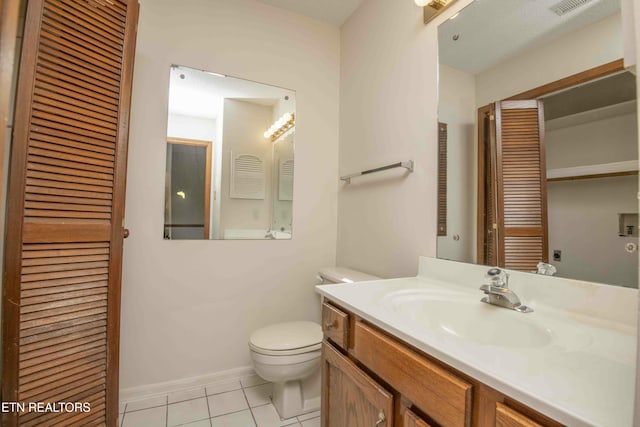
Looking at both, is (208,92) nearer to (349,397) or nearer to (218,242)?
(218,242)

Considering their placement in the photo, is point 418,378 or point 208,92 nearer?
point 418,378

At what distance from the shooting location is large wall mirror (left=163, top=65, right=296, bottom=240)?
172 centimetres

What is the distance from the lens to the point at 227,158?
1.87m

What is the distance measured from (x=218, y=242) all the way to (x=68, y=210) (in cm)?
83

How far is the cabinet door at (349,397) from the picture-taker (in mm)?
774

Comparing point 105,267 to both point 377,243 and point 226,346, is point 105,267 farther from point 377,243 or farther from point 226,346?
point 377,243

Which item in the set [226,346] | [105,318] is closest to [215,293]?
[226,346]

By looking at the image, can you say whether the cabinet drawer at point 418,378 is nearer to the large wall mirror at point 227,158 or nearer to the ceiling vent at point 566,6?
the ceiling vent at point 566,6

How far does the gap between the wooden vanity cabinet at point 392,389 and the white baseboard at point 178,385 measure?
95 centimetres

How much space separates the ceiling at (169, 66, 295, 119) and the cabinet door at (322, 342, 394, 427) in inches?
62.0

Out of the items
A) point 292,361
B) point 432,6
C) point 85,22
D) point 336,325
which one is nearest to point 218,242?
point 292,361

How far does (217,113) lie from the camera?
6.07 ft

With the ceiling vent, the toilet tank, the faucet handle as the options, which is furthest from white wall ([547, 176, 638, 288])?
the toilet tank

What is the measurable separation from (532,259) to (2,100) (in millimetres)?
1493
